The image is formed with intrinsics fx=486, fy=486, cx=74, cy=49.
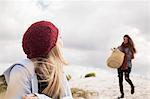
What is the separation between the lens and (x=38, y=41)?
3352 mm

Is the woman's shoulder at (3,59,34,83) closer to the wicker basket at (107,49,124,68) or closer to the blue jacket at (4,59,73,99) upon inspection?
the blue jacket at (4,59,73,99)

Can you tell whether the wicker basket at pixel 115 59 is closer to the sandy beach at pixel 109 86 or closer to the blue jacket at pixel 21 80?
the sandy beach at pixel 109 86

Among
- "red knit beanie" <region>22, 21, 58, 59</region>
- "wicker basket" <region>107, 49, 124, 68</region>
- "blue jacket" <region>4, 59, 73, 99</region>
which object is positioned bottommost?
"blue jacket" <region>4, 59, 73, 99</region>

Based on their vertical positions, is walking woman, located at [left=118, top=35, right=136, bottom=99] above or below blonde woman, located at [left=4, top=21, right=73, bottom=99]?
above

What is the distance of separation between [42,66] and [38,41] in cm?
18

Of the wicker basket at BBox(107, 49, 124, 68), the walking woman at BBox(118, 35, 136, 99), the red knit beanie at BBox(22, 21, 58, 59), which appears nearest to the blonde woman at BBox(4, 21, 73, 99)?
the red knit beanie at BBox(22, 21, 58, 59)

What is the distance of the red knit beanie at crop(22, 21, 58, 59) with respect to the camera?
11.0ft

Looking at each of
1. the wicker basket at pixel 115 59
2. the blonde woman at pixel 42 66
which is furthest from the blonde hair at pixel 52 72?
the wicker basket at pixel 115 59

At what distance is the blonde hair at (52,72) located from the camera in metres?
3.29

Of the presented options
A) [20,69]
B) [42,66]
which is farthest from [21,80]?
[42,66]

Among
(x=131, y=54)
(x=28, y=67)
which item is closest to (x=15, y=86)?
(x=28, y=67)

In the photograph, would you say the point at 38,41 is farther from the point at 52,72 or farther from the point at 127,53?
the point at 127,53

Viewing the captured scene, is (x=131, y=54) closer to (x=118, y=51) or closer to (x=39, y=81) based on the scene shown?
(x=118, y=51)

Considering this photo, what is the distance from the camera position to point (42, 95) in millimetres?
3133
